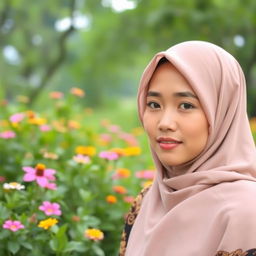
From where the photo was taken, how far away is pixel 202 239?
1354 mm

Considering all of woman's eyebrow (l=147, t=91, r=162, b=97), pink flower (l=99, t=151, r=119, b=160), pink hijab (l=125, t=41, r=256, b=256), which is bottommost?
pink flower (l=99, t=151, r=119, b=160)

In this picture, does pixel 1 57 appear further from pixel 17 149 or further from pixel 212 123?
pixel 212 123

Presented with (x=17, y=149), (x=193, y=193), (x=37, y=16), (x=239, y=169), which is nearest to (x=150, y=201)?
(x=193, y=193)

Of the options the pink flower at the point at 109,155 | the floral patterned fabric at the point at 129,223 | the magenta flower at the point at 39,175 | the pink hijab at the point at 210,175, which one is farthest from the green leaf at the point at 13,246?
the pink flower at the point at 109,155

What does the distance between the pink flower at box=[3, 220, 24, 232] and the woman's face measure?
67cm

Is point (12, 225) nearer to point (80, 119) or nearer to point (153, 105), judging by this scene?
point (153, 105)

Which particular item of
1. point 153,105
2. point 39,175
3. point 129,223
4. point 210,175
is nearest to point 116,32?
point 39,175

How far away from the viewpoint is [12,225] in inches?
72.9

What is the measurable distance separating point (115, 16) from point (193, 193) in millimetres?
9553

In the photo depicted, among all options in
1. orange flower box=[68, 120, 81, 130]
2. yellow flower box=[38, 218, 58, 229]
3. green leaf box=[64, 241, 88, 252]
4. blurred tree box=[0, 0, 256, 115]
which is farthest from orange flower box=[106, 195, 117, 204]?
blurred tree box=[0, 0, 256, 115]

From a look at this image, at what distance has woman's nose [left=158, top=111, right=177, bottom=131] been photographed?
1.41m

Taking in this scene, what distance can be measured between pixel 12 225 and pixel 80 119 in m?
1.96

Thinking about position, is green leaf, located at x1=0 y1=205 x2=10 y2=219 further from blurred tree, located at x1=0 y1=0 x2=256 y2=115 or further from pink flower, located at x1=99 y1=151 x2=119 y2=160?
blurred tree, located at x1=0 y1=0 x2=256 y2=115

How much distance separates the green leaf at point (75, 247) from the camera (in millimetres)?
1936
